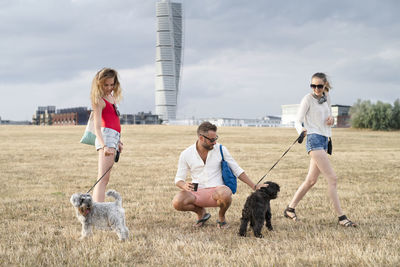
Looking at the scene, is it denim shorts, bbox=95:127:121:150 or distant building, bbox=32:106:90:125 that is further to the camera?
distant building, bbox=32:106:90:125

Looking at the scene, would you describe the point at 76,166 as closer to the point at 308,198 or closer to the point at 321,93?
the point at 308,198

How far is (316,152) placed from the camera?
5.80 metres

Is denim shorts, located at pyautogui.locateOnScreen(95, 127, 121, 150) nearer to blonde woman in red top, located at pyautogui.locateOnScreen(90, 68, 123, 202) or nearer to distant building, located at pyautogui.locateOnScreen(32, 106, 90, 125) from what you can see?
blonde woman in red top, located at pyautogui.locateOnScreen(90, 68, 123, 202)

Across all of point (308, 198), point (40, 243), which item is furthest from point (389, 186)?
point (40, 243)

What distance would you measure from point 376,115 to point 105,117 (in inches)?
2886

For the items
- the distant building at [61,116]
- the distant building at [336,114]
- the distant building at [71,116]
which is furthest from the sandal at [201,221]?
the distant building at [61,116]

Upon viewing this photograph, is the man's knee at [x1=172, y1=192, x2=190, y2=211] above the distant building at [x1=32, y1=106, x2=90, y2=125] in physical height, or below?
below

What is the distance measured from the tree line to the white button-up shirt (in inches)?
2811

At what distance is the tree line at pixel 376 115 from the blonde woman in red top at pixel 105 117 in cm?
7230

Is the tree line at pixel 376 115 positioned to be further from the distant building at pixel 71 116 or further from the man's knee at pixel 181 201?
the distant building at pixel 71 116

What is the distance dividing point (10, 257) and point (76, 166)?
11.3 m

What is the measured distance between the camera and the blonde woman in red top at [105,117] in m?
5.24

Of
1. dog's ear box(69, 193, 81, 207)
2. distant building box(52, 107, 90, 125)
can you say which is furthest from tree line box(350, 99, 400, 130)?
distant building box(52, 107, 90, 125)

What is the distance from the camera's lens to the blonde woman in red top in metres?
5.24
